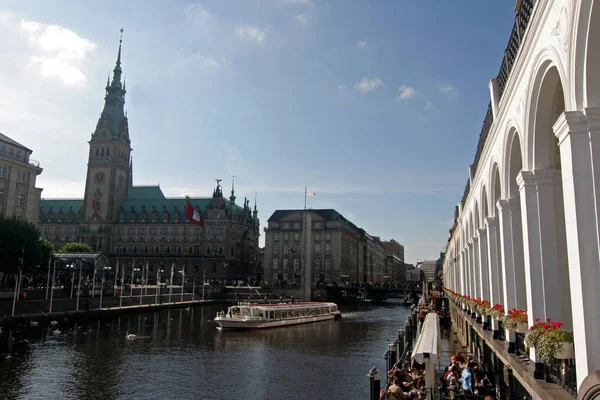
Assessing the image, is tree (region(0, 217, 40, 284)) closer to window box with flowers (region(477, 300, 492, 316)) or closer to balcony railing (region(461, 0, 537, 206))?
window box with flowers (region(477, 300, 492, 316))

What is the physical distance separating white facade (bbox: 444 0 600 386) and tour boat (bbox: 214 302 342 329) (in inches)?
1747

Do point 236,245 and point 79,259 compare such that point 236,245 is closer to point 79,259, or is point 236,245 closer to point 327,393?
point 79,259

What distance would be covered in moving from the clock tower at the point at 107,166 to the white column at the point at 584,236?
151 m

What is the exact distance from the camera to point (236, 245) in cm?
14938

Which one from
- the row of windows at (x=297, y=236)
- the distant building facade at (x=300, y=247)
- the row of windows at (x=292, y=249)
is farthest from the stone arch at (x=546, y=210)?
the row of windows at (x=297, y=236)

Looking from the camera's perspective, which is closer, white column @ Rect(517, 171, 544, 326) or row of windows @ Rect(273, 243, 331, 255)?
white column @ Rect(517, 171, 544, 326)

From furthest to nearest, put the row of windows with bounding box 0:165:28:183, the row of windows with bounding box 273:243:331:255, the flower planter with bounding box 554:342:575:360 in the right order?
the row of windows with bounding box 273:243:331:255
the row of windows with bounding box 0:165:28:183
the flower planter with bounding box 554:342:575:360

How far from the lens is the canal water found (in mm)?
28969

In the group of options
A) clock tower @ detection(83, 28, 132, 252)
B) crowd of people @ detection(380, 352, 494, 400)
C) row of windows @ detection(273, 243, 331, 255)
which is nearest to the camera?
crowd of people @ detection(380, 352, 494, 400)

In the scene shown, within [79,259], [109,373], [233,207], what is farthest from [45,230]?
[109,373]

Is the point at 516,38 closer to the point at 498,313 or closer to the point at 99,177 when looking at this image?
the point at 498,313

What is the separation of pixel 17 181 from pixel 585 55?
285 feet

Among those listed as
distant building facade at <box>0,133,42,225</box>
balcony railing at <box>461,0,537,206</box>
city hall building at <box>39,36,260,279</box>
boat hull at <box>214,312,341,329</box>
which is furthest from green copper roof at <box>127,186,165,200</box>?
balcony railing at <box>461,0,537,206</box>

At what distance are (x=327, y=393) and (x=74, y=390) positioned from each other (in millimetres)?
14912
